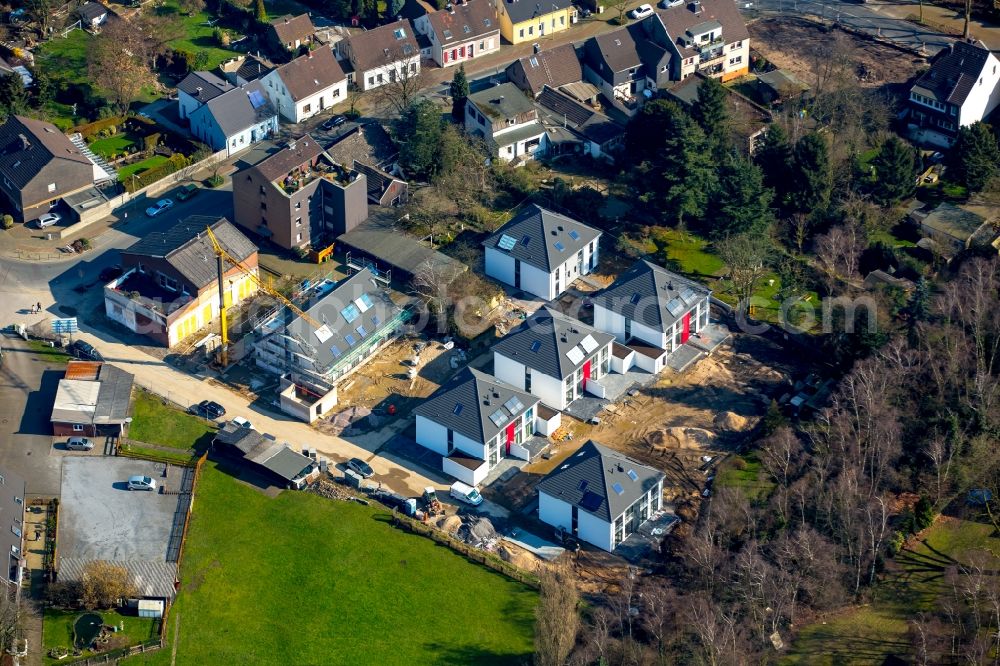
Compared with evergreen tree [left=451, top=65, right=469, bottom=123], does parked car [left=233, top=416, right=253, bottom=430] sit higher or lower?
lower

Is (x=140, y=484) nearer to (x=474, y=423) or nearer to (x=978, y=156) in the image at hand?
(x=474, y=423)

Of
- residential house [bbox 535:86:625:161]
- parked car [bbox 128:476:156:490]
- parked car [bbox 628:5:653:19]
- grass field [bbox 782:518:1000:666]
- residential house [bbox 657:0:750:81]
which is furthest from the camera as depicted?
parked car [bbox 628:5:653:19]

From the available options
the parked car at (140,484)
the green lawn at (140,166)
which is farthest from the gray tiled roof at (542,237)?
the parked car at (140,484)

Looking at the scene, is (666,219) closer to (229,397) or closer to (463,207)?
(463,207)

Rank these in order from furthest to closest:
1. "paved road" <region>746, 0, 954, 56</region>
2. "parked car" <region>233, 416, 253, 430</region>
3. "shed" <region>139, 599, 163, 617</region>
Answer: "paved road" <region>746, 0, 954, 56</region>
"parked car" <region>233, 416, 253, 430</region>
"shed" <region>139, 599, 163, 617</region>

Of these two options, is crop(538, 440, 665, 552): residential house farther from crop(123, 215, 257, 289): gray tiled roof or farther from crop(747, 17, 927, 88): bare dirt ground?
crop(747, 17, 927, 88): bare dirt ground

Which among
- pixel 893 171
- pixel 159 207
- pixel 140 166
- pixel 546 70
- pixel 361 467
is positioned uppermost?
pixel 546 70

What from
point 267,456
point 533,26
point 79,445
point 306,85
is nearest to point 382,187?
point 306,85

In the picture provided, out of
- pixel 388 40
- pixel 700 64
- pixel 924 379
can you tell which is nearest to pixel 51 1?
pixel 388 40

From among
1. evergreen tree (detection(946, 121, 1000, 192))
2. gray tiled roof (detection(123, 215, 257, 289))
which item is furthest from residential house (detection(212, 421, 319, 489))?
evergreen tree (detection(946, 121, 1000, 192))
